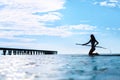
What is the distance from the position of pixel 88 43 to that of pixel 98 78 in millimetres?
30763

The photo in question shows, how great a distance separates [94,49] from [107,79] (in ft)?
97.5

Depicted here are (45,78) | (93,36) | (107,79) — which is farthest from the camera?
(93,36)

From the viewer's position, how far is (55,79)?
1322cm

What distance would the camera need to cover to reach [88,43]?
43812 millimetres

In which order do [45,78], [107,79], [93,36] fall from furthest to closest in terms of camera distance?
[93,36]
[45,78]
[107,79]

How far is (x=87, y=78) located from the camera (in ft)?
43.7

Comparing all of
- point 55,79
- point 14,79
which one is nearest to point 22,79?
point 14,79

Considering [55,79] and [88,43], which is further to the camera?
[88,43]

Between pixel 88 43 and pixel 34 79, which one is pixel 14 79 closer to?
pixel 34 79

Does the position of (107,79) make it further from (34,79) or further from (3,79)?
(3,79)

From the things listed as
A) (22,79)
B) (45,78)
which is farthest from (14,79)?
(45,78)

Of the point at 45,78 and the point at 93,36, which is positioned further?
the point at 93,36

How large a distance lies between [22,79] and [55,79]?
4.69 ft

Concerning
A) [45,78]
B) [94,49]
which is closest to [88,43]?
[94,49]
